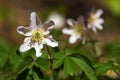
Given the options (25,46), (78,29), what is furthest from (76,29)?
(25,46)

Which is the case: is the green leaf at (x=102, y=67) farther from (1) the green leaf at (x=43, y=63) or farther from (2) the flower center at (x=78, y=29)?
(2) the flower center at (x=78, y=29)

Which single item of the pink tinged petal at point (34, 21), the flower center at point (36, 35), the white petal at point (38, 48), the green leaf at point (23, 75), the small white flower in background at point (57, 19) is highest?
the small white flower in background at point (57, 19)

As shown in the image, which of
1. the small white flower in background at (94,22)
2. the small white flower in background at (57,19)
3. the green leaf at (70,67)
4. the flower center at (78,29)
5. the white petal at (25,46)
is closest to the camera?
the green leaf at (70,67)

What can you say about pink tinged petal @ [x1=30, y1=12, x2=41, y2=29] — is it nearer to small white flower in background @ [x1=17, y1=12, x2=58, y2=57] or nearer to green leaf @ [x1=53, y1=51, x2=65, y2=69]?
small white flower in background @ [x1=17, y1=12, x2=58, y2=57]

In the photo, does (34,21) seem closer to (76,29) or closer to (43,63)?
(43,63)

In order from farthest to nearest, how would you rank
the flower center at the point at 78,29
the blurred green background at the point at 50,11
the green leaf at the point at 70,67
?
the blurred green background at the point at 50,11 < the flower center at the point at 78,29 < the green leaf at the point at 70,67

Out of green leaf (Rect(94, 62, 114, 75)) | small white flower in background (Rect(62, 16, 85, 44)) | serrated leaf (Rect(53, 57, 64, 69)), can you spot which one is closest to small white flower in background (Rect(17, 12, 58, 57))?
serrated leaf (Rect(53, 57, 64, 69))

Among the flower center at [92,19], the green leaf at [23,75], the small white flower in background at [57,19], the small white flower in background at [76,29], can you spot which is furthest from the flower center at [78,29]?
the small white flower in background at [57,19]
